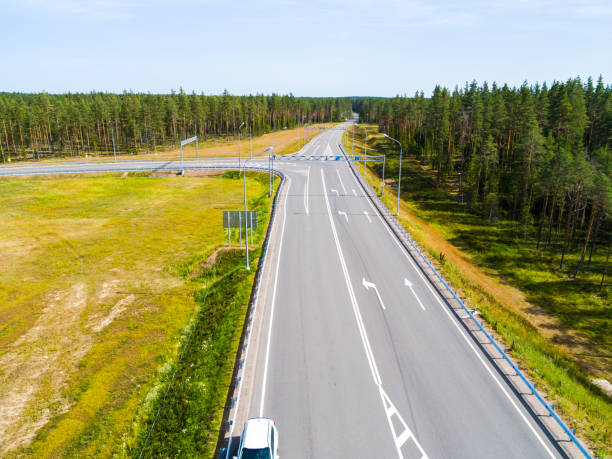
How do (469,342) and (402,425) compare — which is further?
(469,342)

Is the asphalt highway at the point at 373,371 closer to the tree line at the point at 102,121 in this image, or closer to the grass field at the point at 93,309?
the grass field at the point at 93,309

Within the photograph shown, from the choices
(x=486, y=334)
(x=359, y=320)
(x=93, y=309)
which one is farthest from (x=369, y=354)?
(x=93, y=309)

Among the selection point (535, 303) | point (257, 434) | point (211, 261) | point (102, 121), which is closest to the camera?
point (257, 434)

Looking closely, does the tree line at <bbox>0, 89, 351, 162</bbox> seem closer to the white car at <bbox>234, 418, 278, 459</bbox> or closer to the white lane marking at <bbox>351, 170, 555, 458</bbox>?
the white lane marking at <bbox>351, 170, 555, 458</bbox>

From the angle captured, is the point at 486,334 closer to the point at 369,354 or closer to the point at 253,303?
the point at 369,354

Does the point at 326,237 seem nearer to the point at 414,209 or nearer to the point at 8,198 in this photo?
the point at 414,209

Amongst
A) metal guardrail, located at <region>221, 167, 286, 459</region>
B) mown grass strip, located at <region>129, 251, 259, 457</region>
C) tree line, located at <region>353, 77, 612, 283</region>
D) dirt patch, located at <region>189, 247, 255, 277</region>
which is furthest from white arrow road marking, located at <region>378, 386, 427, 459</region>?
tree line, located at <region>353, 77, 612, 283</region>

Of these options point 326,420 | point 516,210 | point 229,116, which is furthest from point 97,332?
point 229,116

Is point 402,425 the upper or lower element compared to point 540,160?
lower
